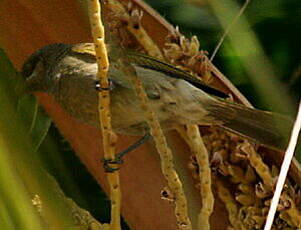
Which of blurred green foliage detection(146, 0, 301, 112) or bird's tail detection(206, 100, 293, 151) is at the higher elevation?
blurred green foliage detection(146, 0, 301, 112)

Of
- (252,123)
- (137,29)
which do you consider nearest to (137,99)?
(252,123)

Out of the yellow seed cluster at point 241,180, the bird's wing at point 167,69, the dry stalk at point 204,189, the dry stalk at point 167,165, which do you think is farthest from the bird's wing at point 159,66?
the dry stalk at point 167,165

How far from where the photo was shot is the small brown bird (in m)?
1.54

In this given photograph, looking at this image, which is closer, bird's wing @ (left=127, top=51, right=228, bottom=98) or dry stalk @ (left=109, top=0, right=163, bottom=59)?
dry stalk @ (left=109, top=0, right=163, bottom=59)

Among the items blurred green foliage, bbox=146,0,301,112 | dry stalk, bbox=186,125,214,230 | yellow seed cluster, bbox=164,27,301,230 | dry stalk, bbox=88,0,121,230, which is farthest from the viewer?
blurred green foliage, bbox=146,0,301,112

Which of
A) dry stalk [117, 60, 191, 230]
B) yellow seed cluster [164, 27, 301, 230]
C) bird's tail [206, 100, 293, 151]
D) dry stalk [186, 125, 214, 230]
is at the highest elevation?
dry stalk [117, 60, 191, 230]

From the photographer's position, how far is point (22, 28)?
5.14 feet

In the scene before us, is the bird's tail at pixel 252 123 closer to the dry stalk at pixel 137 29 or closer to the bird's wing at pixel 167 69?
the bird's wing at pixel 167 69

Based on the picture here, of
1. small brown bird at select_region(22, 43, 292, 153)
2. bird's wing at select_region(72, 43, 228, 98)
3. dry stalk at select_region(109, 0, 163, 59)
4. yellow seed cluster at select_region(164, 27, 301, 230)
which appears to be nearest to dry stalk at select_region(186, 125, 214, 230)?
yellow seed cluster at select_region(164, 27, 301, 230)

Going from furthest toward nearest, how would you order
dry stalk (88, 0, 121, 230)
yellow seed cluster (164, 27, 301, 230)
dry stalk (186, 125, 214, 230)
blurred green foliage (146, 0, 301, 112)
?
blurred green foliage (146, 0, 301, 112) → yellow seed cluster (164, 27, 301, 230) → dry stalk (186, 125, 214, 230) → dry stalk (88, 0, 121, 230)

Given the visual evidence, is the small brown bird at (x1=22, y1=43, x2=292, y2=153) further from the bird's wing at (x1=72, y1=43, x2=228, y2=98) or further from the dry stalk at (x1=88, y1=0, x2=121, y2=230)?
the dry stalk at (x1=88, y1=0, x2=121, y2=230)

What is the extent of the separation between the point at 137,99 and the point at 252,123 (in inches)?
9.4

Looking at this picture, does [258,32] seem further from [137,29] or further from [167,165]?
[167,165]

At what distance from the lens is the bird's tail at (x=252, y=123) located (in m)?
1.40
